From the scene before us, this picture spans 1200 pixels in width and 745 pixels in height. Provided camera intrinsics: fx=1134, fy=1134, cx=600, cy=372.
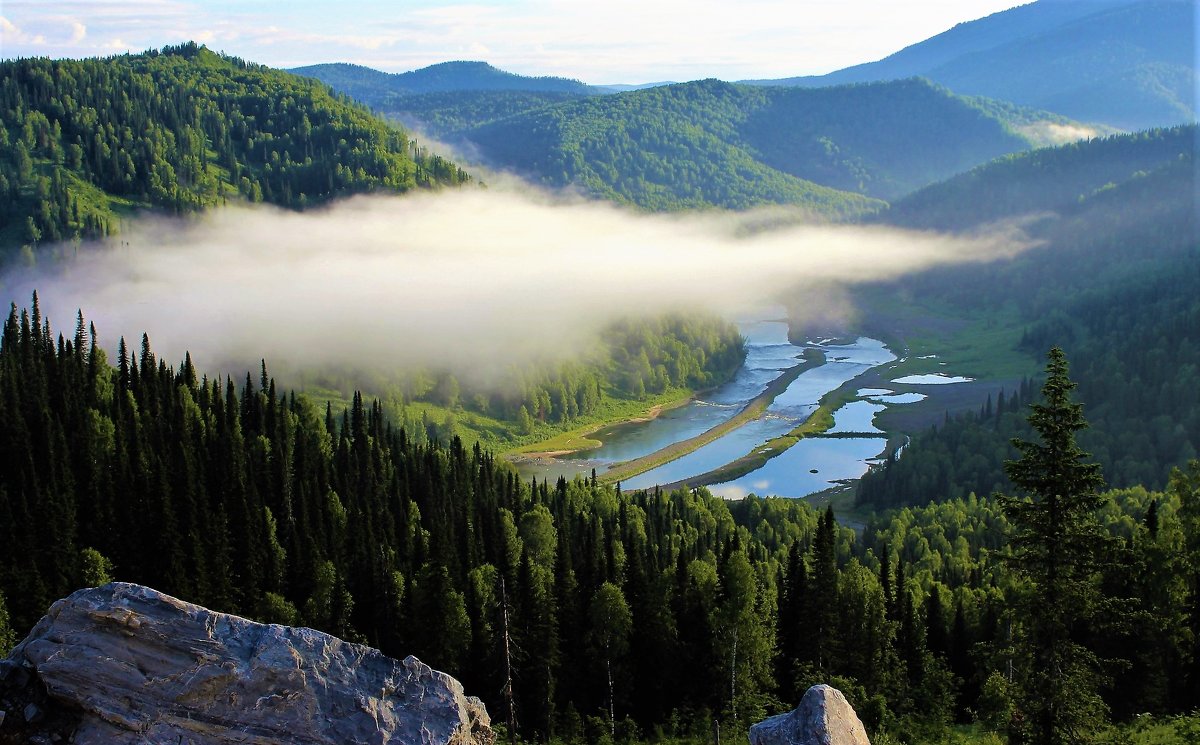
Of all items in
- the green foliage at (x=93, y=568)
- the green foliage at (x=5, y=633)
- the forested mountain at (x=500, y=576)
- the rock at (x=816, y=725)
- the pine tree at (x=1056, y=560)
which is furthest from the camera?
the green foliage at (x=93, y=568)

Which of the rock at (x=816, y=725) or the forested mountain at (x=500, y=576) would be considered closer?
the rock at (x=816, y=725)

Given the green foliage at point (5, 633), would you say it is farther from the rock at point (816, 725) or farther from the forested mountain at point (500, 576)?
the rock at point (816, 725)

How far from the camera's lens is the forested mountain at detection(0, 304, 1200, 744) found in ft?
194

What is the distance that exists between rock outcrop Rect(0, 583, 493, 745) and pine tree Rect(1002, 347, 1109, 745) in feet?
67.0

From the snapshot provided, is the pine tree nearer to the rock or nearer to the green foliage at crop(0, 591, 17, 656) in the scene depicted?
the rock

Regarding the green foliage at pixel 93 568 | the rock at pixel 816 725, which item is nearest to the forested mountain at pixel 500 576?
the green foliage at pixel 93 568

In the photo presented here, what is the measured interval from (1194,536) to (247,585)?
200 feet

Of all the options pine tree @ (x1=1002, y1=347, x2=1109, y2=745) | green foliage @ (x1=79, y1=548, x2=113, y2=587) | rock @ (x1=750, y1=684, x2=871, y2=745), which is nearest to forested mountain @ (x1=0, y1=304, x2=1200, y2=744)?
green foliage @ (x1=79, y1=548, x2=113, y2=587)

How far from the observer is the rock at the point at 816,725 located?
1037 inches

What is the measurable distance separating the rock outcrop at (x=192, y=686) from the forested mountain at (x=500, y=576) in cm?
1587

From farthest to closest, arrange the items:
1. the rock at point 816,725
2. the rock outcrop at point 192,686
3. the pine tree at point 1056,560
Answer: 1. the pine tree at point 1056,560
2. the rock at point 816,725
3. the rock outcrop at point 192,686

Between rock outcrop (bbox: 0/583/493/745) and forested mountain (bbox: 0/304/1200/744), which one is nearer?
rock outcrop (bbox: 0/583/493/745)

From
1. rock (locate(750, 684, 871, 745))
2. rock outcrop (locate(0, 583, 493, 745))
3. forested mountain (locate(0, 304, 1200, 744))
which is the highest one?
rock outcrop (locate(0, 583, 493, 745))

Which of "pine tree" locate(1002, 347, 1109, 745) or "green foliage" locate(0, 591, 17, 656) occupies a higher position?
"pine tree" locate(1002, 347, 1109, 745)
